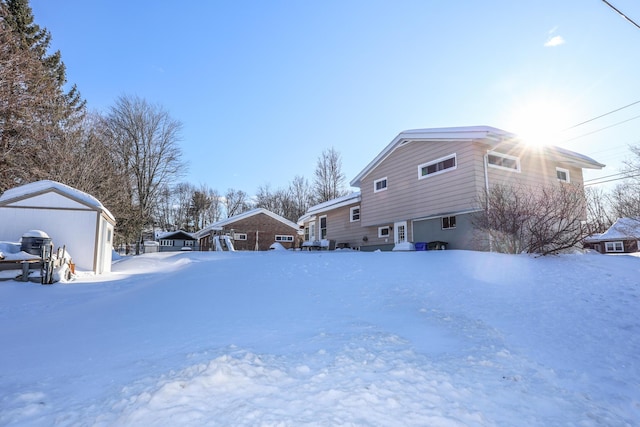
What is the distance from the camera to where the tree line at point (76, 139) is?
1230cm

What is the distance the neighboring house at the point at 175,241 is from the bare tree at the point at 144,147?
13.8 metres

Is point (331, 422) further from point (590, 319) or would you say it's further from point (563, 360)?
point (590, 319)

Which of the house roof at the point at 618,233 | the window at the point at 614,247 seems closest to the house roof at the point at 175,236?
the house roof at the point at 618,233

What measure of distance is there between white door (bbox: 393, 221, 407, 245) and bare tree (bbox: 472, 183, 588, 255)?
4833 millimetres

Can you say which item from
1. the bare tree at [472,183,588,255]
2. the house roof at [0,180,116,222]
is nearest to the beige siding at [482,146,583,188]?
the bare tree at [472,183,588,255]

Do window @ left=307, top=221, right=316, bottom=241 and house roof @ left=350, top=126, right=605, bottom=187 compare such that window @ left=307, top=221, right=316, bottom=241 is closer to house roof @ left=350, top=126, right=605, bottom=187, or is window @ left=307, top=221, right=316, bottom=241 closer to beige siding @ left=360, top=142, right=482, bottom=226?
house roof @ left=350, top=126, right=605, bottom=187

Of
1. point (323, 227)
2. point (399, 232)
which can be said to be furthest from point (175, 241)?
point (399, 232)

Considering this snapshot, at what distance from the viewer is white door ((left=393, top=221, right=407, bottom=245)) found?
14.6 meters

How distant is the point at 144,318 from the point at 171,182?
25.1 metres

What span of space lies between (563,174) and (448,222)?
20.2 ft

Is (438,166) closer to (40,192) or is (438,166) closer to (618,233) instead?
(40,192)

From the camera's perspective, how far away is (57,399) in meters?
2.61

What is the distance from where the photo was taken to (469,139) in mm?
11625

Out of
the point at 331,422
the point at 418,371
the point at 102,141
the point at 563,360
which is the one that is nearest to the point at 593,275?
the point at 563,360
